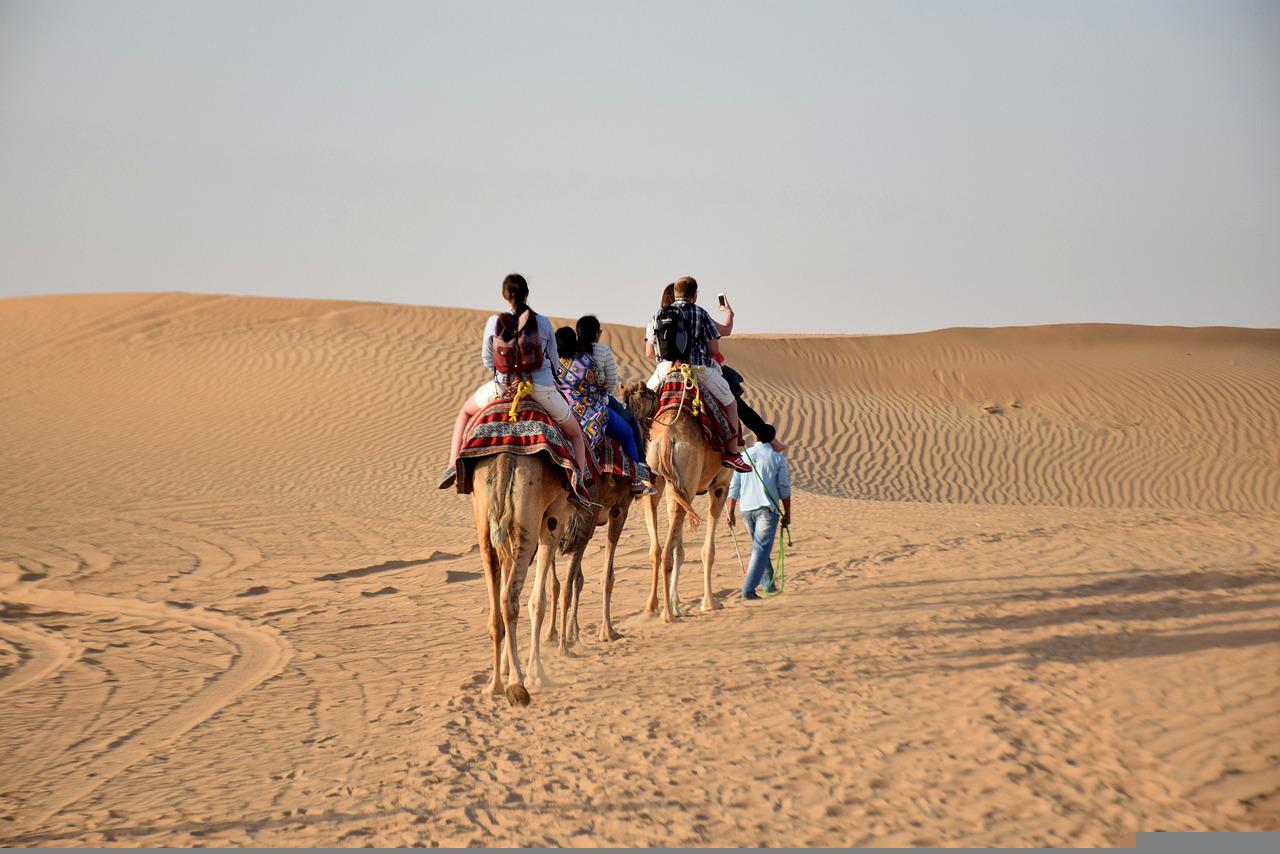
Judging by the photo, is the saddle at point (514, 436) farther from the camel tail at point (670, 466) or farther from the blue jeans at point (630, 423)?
the camel tail at point (670, 466)

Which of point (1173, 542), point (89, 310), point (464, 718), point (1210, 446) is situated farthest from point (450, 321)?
point (464, 718)

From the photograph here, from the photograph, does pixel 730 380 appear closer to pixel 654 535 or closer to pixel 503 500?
pixel 654 535

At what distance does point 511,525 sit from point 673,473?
8.50 ft

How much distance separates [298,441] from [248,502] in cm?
542

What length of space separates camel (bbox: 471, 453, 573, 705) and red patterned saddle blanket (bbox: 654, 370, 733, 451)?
224 cm

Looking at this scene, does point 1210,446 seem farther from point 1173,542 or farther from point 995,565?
point 995,565

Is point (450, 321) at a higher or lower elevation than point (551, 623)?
higher

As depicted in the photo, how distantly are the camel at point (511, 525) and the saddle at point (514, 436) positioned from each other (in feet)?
0.24

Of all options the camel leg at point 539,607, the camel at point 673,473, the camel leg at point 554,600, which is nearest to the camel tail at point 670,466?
the camel at point 673,473

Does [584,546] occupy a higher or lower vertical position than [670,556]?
higher

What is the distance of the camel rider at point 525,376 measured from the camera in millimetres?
7422

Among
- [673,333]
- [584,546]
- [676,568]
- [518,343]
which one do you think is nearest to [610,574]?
[584,546]

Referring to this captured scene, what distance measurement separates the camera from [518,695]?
24.1 feet

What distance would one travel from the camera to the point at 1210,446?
3020cm
